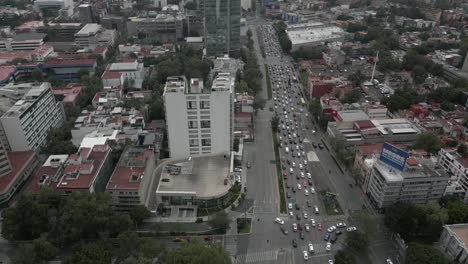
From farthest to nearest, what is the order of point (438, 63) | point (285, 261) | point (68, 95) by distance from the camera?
point (438, 63) → point (68, 95) → point (285, 261)

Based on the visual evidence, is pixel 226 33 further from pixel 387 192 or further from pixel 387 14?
pixel 387 14

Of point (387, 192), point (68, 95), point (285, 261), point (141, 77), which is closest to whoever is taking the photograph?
point (285, 261)

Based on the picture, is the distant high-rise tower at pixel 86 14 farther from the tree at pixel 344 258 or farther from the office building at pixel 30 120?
the tree at pixel 344 258

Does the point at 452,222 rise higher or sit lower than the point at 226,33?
lower

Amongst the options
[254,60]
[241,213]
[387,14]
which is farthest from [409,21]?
[241,213]

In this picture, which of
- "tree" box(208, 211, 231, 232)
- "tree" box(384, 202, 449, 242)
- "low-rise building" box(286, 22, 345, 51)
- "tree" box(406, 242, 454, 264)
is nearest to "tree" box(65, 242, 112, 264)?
"tree" box(208, 211, 231, 232)

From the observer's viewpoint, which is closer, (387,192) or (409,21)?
(387,192)

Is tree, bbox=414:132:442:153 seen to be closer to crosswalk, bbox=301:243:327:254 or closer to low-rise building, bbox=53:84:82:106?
crosswalk, bbox=301:243:327:254

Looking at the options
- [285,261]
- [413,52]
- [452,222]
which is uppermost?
[413,52]

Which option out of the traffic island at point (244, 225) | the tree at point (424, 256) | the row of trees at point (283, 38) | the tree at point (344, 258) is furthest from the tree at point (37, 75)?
the tree at point (424, 256)
